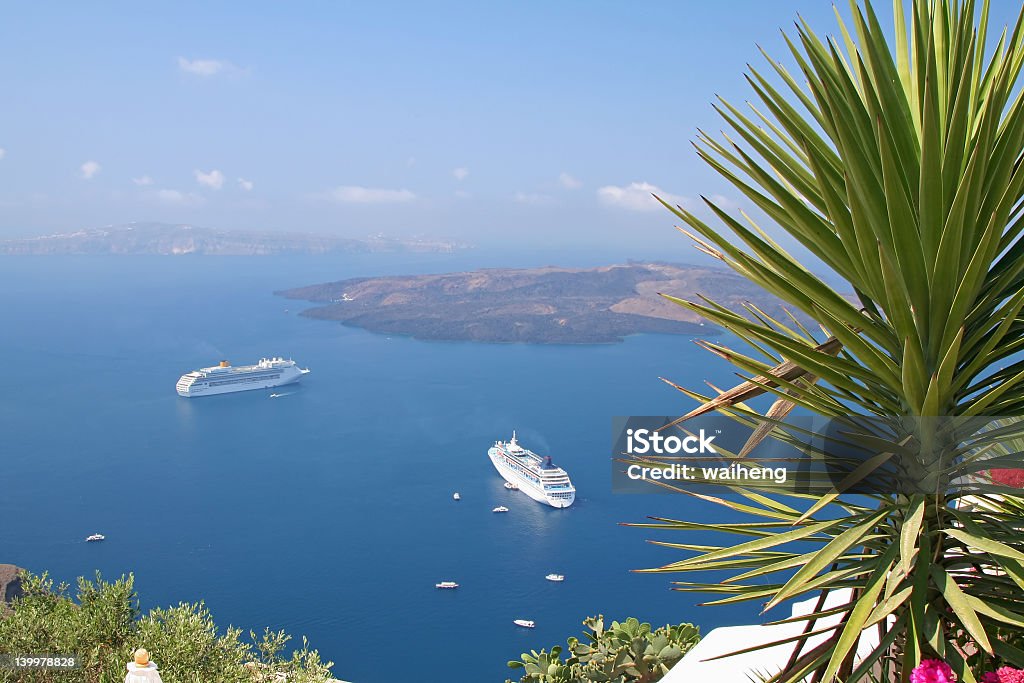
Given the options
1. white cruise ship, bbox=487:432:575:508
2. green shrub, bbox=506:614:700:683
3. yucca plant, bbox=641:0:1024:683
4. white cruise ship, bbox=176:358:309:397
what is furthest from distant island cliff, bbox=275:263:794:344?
yucca plant, bbox=641:0:1024:683

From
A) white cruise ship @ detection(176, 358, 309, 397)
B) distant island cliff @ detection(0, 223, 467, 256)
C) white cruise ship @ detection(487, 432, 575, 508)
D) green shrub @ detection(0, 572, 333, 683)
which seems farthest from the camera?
distant island cliff @ detection(0, 223, 467, 256)

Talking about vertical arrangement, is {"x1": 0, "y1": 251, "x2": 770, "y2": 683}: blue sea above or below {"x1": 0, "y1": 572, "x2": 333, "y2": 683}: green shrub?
below

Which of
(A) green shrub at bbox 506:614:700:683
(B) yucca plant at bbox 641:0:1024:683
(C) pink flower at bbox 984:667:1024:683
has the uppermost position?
(B) yucca plant at bbox 641:0:1024:683

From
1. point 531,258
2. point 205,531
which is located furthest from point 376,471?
point 531,258

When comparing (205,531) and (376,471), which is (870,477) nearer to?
(205,531)

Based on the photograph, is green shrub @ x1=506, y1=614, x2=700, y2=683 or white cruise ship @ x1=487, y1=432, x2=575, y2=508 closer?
green shrub @ x1=506, y1=614, x2=700, y2=683

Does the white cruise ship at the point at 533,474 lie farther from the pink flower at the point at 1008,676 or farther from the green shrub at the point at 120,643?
the pink flower at the point at 1008,676

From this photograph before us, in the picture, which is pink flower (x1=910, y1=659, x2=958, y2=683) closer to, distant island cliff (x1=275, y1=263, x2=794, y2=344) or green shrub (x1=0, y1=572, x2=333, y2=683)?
green shrub (x1=0, y1=572, x2=333, y2=683)


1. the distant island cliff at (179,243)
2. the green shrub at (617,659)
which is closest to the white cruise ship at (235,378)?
the green shrub at (617,659)
